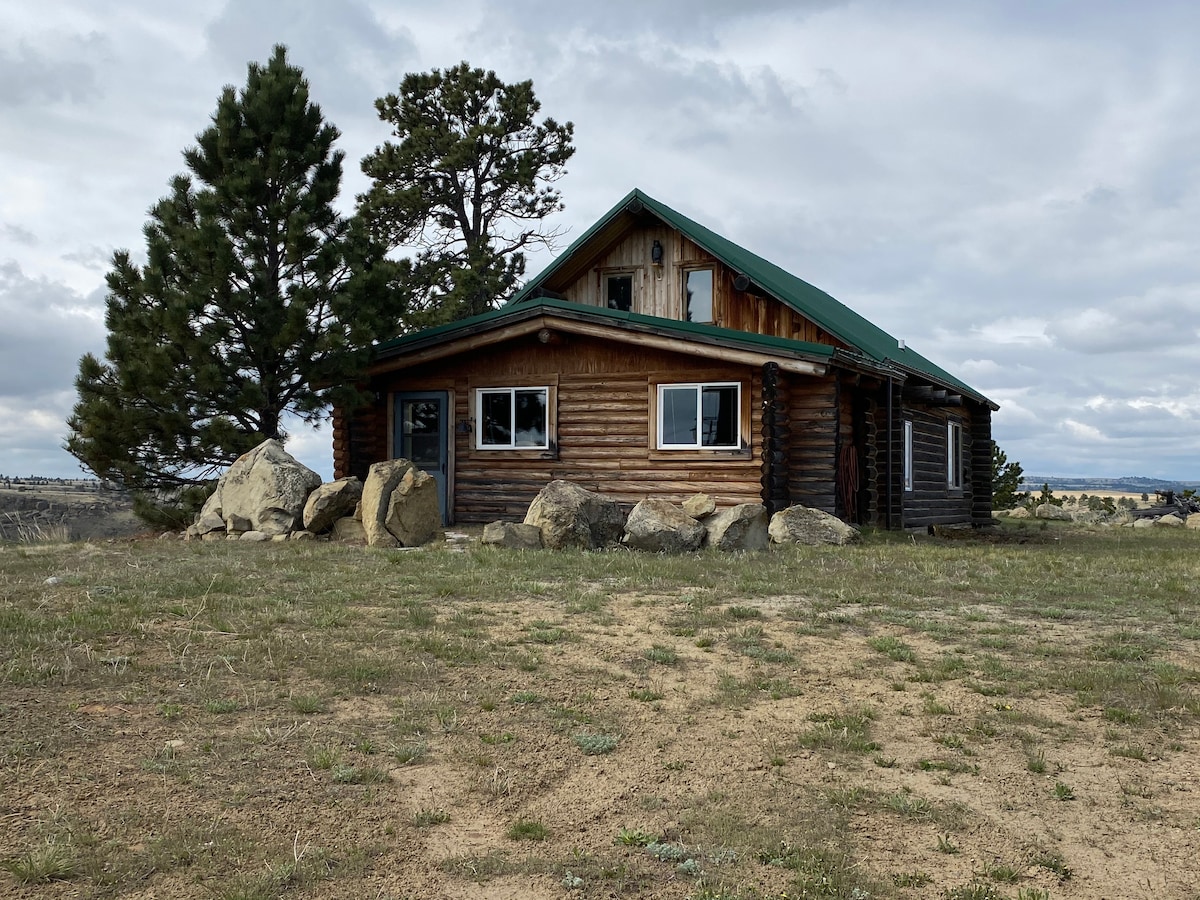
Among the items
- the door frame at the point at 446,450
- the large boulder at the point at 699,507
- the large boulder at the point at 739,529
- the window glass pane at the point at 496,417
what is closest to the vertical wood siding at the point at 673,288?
the window glass pane at the point at 496,417

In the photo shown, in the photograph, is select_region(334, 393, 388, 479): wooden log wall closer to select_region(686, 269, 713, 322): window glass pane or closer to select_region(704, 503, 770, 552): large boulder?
select_region(686, 269, 713, 322): window glass pane

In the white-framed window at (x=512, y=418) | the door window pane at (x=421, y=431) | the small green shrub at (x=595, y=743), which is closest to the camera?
the small green shrub at (x=595, y=743)

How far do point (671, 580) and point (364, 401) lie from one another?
1113 cm

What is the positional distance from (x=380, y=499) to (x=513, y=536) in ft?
8.33

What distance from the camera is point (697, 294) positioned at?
22.0m

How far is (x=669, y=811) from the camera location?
16.0ft

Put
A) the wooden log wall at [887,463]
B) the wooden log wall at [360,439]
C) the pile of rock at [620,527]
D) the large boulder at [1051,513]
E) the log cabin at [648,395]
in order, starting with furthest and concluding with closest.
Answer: the large boulder at [1051,513], the wooden log wall at [360,439], the wooden log wall at [887,463], the log cabin at [648,395], the pile of rock at [620,527]

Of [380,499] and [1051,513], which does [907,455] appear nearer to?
[380,499]

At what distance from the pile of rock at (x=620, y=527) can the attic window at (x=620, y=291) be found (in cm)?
846

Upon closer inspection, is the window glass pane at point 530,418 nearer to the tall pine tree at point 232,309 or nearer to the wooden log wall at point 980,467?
the tall pine tree at point 232,309

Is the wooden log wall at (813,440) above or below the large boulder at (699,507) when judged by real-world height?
above

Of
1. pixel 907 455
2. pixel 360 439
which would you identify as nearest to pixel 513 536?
pixel 360 439

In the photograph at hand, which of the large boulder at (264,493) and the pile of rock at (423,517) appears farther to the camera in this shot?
the large boulder at (264,493)

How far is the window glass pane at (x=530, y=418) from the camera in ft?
62.9
